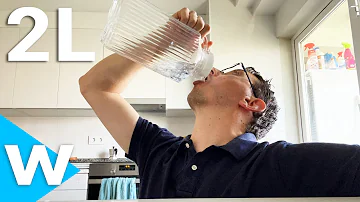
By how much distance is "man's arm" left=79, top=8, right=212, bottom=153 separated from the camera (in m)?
0.79

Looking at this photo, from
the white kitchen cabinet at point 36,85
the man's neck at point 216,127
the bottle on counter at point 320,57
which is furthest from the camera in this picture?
the white kitchen cabinet at point 36,85

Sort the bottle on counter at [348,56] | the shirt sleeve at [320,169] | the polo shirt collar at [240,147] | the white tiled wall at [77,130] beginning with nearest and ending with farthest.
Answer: the shirt sleeve at [320,169] → the polo shirt collar at [240,147] → the bottle on counter at [348,56] → the white tiled wall at [77,130]

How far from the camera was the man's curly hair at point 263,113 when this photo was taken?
0.85 m

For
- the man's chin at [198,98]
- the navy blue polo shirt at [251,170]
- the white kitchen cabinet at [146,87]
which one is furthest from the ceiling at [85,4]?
the navy blue polo shirt at [251,170]

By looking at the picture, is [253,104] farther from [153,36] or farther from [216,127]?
[153,36]

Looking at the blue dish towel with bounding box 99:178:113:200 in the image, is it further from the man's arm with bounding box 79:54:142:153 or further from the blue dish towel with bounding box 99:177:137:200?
the man's arm with bounding box 79:54:142:153

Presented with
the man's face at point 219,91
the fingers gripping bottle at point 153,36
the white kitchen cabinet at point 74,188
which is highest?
the fingers gripping bottle at point 153,36

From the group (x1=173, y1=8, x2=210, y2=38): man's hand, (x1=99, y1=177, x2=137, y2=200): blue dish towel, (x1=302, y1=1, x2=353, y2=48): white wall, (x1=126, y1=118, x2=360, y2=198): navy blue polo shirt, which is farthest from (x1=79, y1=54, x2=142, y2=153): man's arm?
(x1=302, y1=1, x2=353, y2=48): white wall

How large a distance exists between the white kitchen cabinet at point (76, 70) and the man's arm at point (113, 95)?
148 cm

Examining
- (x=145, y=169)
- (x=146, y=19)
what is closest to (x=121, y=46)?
(x=146, y=19)

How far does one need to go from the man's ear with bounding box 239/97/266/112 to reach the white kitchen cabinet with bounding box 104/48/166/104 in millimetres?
1464

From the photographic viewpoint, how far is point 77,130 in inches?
98.6

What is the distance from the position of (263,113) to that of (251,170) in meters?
0.30

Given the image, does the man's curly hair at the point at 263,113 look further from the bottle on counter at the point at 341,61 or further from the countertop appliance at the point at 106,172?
the countertop appliance at the point at 106,172
